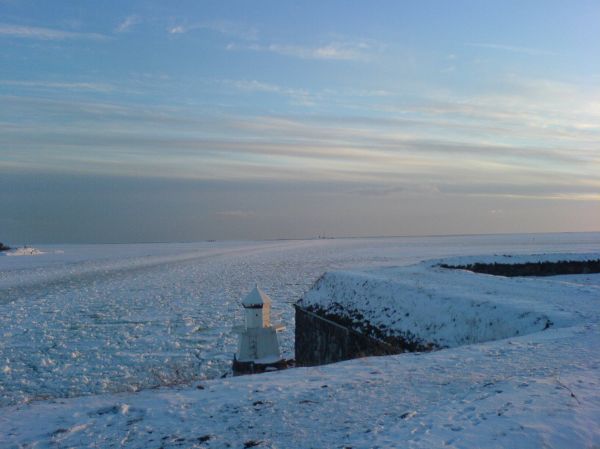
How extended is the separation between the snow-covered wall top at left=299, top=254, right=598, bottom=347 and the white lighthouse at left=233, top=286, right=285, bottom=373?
9.11 ft

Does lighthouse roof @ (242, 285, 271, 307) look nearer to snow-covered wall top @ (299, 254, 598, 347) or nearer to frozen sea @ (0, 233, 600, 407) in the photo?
frozen sea @ (0, 233, 600, 407)

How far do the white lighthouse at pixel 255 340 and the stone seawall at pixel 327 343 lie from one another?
2168mm

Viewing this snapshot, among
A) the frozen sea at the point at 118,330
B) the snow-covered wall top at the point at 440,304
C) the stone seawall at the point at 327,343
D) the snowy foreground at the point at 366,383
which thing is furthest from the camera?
the frozen sea at the point at 118,330

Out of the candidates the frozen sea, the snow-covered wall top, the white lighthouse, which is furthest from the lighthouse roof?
the snow-covered wall top

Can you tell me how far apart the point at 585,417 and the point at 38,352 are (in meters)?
13.0

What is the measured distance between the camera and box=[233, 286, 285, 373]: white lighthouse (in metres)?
8.83

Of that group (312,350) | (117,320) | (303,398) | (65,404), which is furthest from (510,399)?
(117,320)

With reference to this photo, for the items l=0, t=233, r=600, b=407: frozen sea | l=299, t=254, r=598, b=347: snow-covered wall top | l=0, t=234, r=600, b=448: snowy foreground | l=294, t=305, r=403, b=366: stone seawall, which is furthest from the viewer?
l=0, t=233, r=600, b=407: frozen sea

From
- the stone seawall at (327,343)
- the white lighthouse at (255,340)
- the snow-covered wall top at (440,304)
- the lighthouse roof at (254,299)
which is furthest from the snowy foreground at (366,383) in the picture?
the lighthouse roof at (254,299)

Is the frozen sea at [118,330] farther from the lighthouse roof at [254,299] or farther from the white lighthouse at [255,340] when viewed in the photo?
the lighthouse roof at [254,299]

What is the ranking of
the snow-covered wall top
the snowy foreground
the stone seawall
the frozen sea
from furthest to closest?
the frozen sea
the stone seawall
the snow-covered wall top
the snowy foreground

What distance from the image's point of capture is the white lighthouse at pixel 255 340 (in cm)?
883

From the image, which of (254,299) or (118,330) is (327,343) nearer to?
(254,299)

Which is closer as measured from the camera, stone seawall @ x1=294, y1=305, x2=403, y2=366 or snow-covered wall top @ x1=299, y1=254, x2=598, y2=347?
snow-covered wall top @ x1=299, y1=254, x2=598, y2=347
